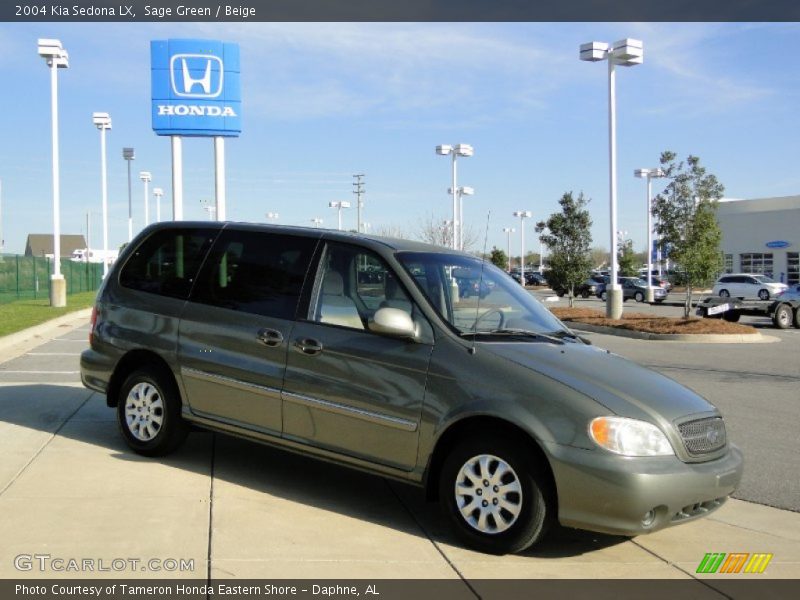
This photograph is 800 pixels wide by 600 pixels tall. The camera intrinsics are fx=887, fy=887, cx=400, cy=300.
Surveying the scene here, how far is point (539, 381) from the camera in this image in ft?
16.8

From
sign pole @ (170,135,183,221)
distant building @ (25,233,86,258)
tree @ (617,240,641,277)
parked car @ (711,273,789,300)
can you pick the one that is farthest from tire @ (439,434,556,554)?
distant building @ (25,233,86,258)

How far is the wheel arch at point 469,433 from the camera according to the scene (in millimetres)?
5023

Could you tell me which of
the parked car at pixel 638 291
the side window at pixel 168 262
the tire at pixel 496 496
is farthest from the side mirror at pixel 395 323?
the parked car at pixel 638 291

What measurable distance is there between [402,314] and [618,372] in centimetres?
138

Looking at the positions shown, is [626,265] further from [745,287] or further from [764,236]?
[745,287]

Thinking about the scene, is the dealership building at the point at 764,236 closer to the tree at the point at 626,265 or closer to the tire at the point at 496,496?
the tree at the point at 626,265

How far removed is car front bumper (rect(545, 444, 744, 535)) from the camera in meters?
4.81

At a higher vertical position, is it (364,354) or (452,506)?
(364,354)

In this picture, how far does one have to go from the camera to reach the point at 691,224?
2516 centimetres

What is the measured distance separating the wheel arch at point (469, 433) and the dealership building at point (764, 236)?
59.1 meters

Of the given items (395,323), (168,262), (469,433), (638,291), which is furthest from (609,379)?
(638,291)
